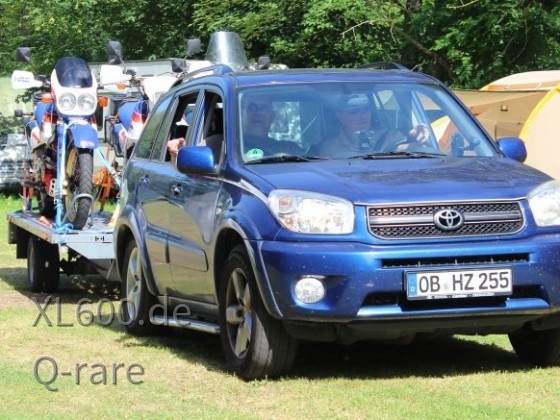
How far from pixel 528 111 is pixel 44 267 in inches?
279

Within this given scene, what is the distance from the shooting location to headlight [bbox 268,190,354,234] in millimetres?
6965

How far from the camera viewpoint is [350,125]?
319 inches

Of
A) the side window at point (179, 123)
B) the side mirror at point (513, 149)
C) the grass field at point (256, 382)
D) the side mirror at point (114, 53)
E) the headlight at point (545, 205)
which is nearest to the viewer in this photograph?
the grass field at point (256, 382)

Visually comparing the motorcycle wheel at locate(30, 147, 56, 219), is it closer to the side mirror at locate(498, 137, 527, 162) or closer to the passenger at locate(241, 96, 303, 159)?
the passenger at locate(241, 96, 303, 159)

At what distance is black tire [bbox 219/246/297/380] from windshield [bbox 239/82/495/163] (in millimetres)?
746

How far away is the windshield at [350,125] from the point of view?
7965 millimetres

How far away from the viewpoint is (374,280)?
6.83m

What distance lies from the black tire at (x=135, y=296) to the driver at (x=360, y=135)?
193 cm

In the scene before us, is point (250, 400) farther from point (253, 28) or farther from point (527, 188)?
point (253, 28)

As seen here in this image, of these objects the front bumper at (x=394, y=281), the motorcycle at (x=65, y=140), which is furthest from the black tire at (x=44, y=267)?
the front bumper at (x=394, y=281)

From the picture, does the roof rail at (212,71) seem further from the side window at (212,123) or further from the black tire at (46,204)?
the black tire at (46,204)

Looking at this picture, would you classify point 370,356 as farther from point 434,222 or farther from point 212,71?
point 212,71

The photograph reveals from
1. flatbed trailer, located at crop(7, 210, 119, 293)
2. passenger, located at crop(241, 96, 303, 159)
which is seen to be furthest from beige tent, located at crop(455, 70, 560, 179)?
passenger, located at crop(241, 96, 303, 159)

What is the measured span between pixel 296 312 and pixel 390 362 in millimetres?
1183
